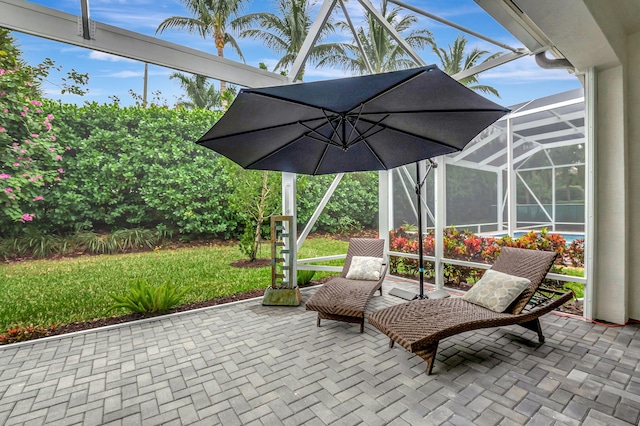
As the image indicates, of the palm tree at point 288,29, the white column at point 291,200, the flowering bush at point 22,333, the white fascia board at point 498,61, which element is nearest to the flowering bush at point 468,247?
the white column at point 291,200

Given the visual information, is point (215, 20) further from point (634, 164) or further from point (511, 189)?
point (634, 164)

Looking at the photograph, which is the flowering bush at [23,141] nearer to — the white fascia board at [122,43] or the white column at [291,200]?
the white fascia board at [122,43]

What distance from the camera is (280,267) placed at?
518cm

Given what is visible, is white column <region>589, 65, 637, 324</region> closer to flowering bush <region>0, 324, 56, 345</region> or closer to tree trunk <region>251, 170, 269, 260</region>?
tree trunk <region>251, 170, 269, 260</region>

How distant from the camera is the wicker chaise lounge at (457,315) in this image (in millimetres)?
2848

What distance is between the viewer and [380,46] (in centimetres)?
1035

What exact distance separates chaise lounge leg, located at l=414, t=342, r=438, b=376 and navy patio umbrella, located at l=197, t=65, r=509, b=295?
213 centimetres

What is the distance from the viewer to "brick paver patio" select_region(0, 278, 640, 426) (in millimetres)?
2293

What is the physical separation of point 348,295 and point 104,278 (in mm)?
4682

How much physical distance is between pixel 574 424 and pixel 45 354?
523 centimetres


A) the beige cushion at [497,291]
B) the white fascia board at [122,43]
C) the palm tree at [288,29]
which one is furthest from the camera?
the palm tree at [288,29]

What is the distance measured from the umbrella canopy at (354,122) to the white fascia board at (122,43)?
1.67m

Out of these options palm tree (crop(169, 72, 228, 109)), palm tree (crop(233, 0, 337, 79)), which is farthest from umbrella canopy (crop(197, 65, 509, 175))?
palm tree (crop(169, 72, 228, 109))

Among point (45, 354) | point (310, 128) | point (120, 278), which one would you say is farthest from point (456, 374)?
point (120, 278)
